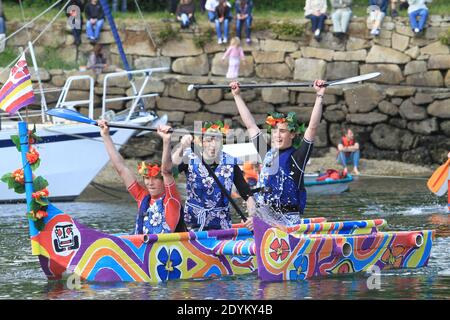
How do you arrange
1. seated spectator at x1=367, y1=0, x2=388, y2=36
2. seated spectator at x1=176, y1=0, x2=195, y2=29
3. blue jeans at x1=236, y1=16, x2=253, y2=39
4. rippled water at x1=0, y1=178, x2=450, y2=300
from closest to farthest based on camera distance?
rippled water at x1=0, y1=178, x2=450, y2=300 → seated spectator at x1=367, y1=0, x2=388, y2=36 → blue jeans at x1=236, y1=16, x2=253, y2=39 → seated spectator at x1=176, y1=0, x2=195, y2=29

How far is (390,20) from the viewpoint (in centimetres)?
2612

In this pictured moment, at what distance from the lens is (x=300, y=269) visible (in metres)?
13.1

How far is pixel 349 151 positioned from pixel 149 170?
41.0 feet

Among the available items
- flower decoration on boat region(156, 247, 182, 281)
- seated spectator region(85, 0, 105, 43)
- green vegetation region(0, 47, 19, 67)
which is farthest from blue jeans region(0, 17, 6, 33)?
flower decoration on boat region(156, 247, 182, 281)

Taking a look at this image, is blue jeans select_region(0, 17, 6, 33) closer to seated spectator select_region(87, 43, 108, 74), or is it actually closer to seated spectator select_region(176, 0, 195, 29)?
seated spectator select_region(87, 43, 108, 74)

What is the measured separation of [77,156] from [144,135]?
4.10m

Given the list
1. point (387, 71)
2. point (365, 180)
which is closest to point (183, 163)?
point (365, 180)

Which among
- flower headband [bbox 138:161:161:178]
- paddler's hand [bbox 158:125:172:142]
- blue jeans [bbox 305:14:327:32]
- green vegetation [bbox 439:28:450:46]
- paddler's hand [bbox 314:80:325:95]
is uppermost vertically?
paddler's hand [bbox 314:80:325:95]

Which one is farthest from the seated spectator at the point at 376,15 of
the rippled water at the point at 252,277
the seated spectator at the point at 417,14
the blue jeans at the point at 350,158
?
the rippled water at the point at 252,277

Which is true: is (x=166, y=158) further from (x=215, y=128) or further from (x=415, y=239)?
(x=415, y=239)

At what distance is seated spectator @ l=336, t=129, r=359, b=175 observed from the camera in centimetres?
2495

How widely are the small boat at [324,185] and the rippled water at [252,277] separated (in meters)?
1.12

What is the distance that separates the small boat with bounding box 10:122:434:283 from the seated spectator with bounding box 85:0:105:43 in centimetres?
1377

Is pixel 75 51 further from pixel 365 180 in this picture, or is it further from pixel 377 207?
pixel 377 207
